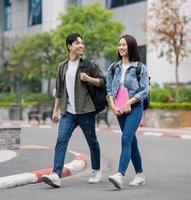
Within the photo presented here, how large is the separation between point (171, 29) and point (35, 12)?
24.5m

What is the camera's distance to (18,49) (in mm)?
44344

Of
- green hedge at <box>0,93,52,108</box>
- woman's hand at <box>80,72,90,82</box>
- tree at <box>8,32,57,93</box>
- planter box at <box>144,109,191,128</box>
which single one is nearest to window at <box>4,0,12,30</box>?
tree at <box>8,32,57,93</box>

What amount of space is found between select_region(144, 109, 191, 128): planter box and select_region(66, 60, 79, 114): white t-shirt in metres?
19.5

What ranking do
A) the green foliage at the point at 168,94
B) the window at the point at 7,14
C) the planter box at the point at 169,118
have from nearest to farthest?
the planter box at the point at 169,118, the green foliage at the point at 168,94, the window at the point at 7,14

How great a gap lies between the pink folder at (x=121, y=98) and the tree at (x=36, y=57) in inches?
1293

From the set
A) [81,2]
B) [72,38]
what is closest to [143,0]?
[81,2]

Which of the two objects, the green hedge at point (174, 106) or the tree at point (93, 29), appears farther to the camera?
the tree at point (93, 29)

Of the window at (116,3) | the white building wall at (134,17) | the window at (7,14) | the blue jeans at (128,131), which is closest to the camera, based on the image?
the blue jeans at (128,131)

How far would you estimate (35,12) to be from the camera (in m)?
52.5

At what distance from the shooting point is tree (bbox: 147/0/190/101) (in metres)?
29.8

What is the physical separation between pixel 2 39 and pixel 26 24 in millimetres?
5220

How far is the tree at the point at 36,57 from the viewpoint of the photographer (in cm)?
4188

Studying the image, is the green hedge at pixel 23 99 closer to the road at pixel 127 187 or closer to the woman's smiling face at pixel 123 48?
the road at pixel 127 187

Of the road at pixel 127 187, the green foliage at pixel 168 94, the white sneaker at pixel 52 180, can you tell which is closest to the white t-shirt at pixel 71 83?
the white sneaker at pixel 52 180
